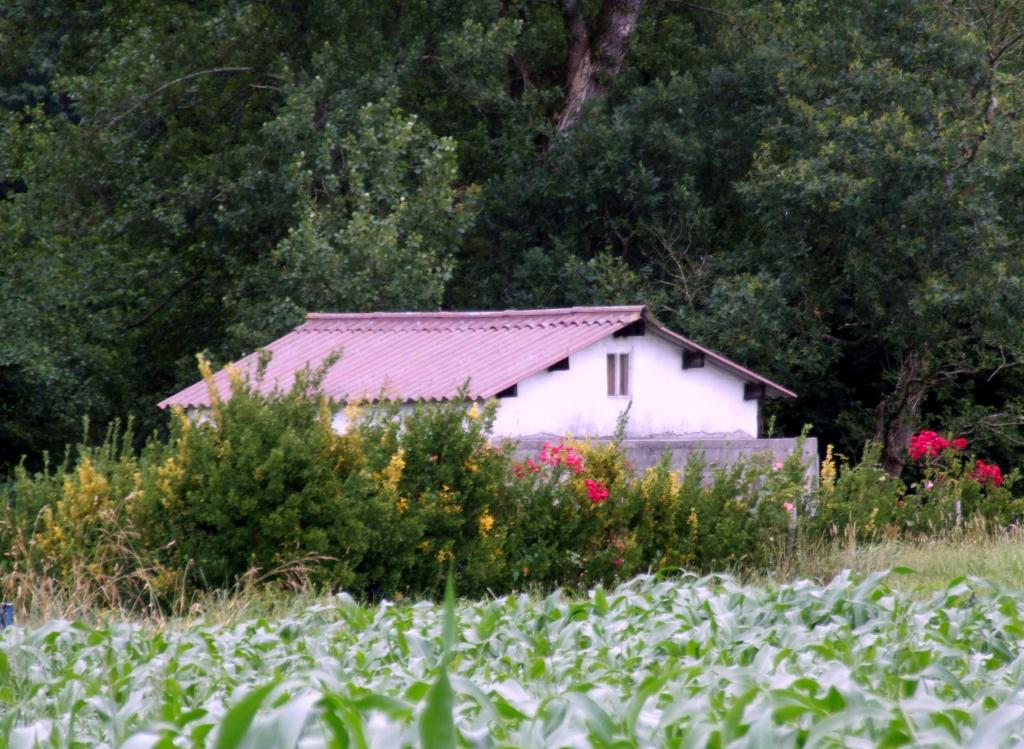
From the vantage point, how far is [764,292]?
81.3ft

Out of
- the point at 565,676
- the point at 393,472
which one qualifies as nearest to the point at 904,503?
the point at 393,472

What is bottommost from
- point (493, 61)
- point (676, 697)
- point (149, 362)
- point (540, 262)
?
point (676, 697)

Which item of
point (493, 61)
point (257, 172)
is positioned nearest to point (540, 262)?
point (493, 61)

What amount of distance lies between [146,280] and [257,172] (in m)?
3.94

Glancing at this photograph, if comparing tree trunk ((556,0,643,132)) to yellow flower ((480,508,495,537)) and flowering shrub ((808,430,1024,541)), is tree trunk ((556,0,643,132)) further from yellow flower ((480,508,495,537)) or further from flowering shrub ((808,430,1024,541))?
yellow flower ((480,508,495,537))

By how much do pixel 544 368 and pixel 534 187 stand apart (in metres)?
9.39

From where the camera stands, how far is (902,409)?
2653 centimetres

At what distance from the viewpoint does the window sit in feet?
68.5

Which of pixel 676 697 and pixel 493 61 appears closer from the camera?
pixel 676 697

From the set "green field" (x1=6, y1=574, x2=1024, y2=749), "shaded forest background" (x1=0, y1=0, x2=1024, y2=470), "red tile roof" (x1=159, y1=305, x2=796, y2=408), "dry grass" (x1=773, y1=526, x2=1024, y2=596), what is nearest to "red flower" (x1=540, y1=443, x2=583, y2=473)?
"dry grass" (x1=773, y1=526, x2=1024, y2=596)

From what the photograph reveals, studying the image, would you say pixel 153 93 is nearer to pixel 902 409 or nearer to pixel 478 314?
pixel 478 314

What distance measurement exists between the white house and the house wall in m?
0.01

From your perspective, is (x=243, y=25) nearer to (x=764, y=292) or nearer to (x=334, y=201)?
(x=334, y=201)

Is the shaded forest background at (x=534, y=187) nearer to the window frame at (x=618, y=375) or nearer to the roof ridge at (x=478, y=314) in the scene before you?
the roof ridge at (x=478, y=314)
